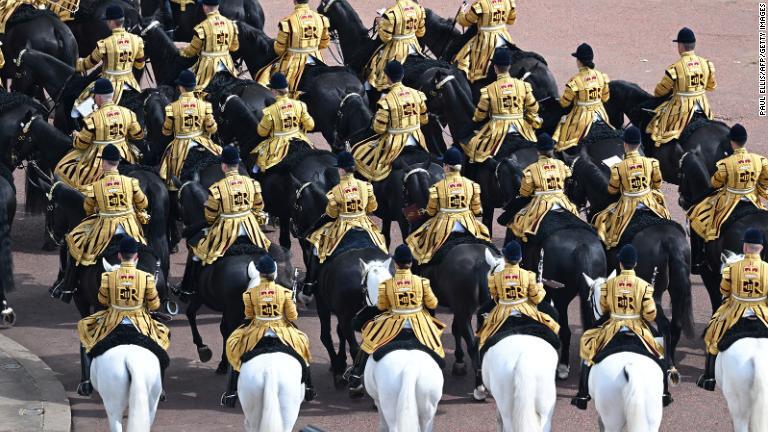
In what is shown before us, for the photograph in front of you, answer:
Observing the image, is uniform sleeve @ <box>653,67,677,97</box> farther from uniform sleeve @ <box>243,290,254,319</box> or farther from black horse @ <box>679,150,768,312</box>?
uniform sleeve @ <box>243,290,254,319</box>

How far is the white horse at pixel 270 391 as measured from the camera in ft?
54.3

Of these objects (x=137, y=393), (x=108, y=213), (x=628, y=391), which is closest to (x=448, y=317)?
(x=108, y=213)

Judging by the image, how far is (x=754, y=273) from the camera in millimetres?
17609

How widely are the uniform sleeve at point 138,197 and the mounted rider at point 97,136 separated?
1.59 meters

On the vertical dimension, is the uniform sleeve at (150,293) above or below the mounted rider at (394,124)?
below

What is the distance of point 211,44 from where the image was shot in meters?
24.1

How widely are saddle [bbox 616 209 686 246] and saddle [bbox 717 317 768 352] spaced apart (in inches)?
87.1

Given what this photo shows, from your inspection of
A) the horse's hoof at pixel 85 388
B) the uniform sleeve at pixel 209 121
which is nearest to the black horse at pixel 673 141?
the uniform sleeve at pixel 209 121

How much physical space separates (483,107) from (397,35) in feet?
8.71

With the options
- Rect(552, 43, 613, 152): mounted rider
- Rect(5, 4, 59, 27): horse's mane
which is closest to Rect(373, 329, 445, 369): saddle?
Rect(552, 43, 613, 152): mounted rider

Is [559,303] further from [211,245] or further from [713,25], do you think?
[713,25]

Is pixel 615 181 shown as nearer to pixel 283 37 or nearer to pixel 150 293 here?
pixel 150 293

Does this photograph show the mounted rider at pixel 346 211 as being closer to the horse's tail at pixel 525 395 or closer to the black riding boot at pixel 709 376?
the horse's tail at pixel 525 395

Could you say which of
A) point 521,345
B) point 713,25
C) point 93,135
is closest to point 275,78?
point 93,135
